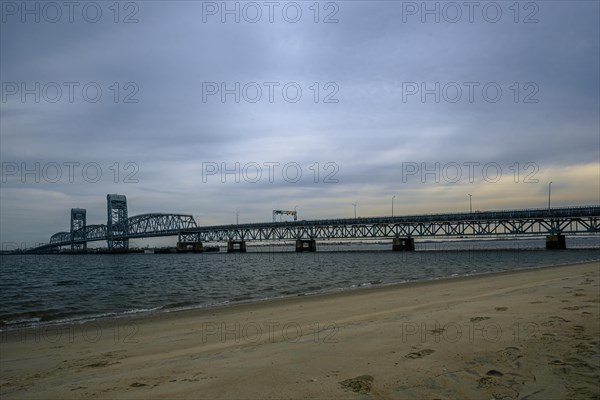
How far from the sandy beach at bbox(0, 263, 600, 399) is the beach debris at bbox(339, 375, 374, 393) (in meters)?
0.02

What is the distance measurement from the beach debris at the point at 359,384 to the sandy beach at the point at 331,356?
0.05 feet

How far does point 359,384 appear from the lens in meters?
6.59

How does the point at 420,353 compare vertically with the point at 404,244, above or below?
above

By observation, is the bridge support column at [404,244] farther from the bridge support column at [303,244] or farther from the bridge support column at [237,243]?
the bridge support column at [237,243]

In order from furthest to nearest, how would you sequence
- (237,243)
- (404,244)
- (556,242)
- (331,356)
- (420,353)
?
(237,243) < (404,244) < (556,242) < (331,356) < (420,353)

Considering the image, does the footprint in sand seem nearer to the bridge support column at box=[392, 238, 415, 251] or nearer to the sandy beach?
the sandy beach

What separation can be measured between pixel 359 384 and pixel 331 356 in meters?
1.82

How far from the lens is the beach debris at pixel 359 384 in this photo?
6.38 m

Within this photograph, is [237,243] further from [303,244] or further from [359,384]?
[359,384]

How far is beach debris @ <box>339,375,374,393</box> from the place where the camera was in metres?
6.38

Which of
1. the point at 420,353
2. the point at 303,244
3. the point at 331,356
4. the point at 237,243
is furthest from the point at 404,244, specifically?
the point at 331,356

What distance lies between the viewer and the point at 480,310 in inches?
529

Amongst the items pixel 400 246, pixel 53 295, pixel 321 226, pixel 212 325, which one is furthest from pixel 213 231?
pixel 212 325

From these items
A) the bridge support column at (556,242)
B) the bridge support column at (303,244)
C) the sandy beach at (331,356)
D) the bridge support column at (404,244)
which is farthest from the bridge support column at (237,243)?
the sandy beach at (331,356)
